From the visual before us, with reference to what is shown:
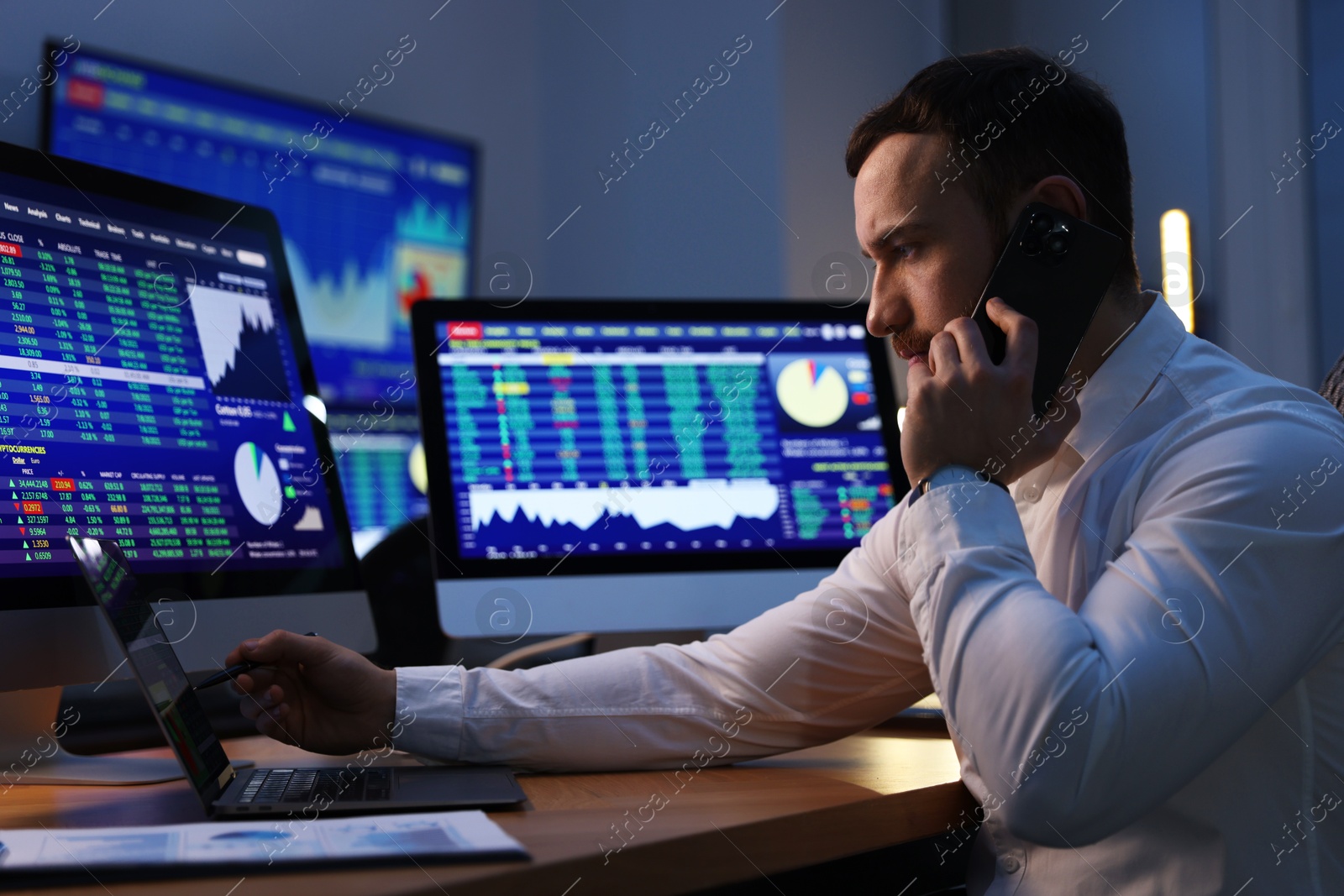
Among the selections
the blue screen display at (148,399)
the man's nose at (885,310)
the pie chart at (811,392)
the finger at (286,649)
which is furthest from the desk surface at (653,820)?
the pie chart at (811,392)

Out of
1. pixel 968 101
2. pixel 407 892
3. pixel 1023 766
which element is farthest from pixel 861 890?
pixel 968 101

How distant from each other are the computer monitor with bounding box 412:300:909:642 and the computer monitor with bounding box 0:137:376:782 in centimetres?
20

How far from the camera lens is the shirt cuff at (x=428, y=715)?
101 cm

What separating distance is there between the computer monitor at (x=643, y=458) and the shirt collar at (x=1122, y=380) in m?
0.54

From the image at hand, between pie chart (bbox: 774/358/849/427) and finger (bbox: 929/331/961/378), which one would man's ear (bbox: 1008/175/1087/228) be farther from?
pie chart (bbox: 774/358/849/427)

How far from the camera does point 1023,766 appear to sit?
76 cm

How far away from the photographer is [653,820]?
77 cm

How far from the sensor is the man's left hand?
36.0 inches

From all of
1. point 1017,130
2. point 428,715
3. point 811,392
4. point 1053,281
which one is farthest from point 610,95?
point 428,715

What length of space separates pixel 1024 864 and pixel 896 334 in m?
0.51

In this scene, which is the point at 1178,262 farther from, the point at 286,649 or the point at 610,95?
the point at 286,649

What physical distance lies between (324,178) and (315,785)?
196 cm

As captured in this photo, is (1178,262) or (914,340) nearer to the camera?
(914,340)

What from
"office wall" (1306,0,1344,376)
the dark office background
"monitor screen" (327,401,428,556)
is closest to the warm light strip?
the dark office background
